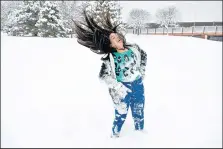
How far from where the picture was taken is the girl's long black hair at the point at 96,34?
306cm

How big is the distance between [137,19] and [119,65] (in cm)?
2655

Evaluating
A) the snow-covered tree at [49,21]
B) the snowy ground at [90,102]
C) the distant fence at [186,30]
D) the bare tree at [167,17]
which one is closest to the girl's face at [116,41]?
the snowy ground at [90,102]

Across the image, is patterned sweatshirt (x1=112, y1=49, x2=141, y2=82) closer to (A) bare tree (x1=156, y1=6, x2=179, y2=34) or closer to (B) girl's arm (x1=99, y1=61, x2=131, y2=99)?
(B) girl's arm (x1=99, y1=61, x2=131, y2=99)

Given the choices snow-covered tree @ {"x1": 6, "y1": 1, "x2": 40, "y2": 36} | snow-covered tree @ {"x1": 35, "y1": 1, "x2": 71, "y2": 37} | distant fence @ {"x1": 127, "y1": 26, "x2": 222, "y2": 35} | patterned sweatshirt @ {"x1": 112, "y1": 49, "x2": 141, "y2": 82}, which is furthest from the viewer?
distant fence @ {"x1": 127, "y1": 26, "x2": 222, "y2": 35}

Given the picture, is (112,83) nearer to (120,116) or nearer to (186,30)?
(120,116)

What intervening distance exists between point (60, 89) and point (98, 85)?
769mm

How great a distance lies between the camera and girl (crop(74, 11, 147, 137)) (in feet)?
9.93

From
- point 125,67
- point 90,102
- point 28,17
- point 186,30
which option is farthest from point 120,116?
point 186,30

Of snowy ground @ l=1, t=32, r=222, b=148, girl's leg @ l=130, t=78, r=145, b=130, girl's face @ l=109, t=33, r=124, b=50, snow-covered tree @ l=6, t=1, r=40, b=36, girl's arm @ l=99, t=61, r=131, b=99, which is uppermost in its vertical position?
snow-covered tree @ l=6, t=1, r=40, b=36

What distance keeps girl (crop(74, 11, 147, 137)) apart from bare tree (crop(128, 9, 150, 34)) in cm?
2604

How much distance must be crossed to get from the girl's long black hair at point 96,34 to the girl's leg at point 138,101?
487mm

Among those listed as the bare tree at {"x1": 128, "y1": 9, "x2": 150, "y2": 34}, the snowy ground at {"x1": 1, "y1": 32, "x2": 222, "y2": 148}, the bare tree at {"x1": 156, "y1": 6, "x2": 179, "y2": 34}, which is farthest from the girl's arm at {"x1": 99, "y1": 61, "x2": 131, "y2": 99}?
the bare tree at {"x1": 156, "y1": 6, "x2": 179, "y2": 34}

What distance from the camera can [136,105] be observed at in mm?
3154

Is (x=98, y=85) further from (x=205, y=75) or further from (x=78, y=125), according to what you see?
(x=205, y=75)
